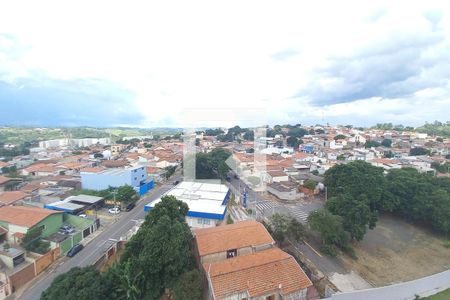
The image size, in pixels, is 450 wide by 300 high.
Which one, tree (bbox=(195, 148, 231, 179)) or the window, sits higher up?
tree (bbox=(195, 148, 231, 179))

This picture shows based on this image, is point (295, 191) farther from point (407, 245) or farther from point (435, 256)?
point (435, 256)

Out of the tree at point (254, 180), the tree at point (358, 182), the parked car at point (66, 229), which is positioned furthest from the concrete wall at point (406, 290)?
the tree at point (254, 180)

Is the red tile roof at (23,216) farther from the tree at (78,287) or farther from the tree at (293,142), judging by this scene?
the tree at (293,142)

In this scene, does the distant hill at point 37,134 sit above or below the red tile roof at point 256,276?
above

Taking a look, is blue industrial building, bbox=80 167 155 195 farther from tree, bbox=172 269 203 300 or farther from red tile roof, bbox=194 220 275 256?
tree, bbox=172 269 203 300

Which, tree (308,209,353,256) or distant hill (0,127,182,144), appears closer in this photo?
tree (308,209,353,256)

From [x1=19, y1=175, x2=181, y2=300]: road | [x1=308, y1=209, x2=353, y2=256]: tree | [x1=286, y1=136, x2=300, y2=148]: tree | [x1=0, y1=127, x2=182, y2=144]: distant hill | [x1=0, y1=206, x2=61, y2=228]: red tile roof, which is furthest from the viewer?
[x1=0, y1=127, x2=182, y2=144]: distant hill

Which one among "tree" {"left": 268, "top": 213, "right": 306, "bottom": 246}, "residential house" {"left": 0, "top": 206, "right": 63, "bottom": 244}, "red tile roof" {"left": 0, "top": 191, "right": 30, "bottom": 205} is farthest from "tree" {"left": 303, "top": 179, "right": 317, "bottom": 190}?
"red tile roof" {"left": 0, "top": 191, "right": 30, "bottom": 205}
